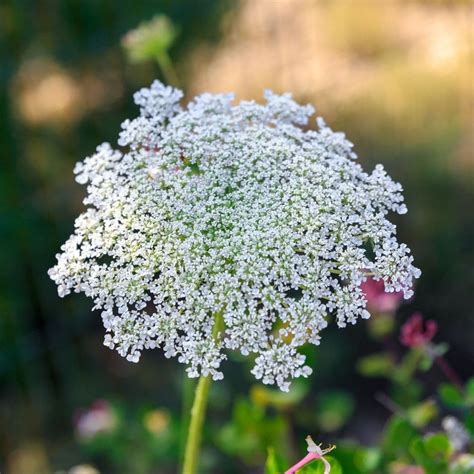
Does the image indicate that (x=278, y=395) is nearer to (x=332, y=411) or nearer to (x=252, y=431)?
(x=252, y=431)

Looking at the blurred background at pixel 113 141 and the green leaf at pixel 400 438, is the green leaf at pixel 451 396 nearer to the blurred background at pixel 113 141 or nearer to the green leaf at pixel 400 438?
the green leaf at pixel 400 438

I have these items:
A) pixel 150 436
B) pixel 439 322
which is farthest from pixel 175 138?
pixel 439 322

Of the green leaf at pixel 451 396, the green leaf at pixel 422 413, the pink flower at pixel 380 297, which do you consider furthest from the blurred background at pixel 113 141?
the green leaf at pixel 451 396

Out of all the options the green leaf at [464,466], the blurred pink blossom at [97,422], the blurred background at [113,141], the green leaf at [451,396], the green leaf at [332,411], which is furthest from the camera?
the blurred background at [113,141]

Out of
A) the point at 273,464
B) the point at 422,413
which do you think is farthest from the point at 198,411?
the point at 422,413

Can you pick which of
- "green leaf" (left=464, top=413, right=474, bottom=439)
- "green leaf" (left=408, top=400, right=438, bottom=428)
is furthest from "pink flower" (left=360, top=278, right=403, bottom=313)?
"green leaf" (left=464, top=413, right=474, bottom=439)

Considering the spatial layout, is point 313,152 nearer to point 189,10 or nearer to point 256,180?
point 256,180
